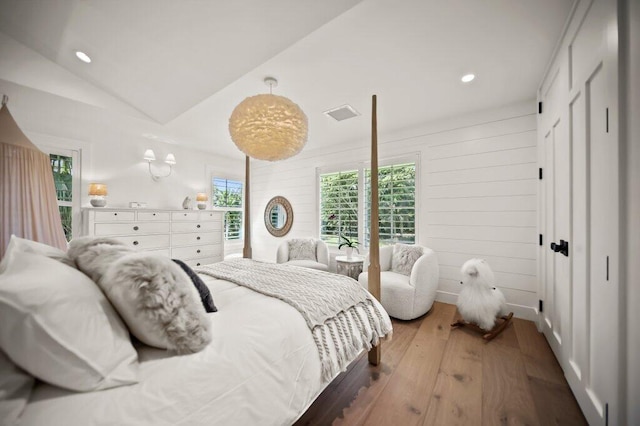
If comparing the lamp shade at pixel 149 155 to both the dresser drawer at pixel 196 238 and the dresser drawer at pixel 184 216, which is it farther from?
the dresser drawer at pixel 196 238

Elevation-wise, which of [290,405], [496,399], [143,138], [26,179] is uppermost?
[143,138]

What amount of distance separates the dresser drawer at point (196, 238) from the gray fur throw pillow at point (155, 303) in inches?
121

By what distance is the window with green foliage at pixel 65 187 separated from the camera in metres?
2.98

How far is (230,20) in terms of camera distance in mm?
1578

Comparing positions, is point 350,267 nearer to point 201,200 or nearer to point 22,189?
point 201,200

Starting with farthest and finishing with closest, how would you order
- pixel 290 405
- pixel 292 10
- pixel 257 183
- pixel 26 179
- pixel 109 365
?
pixel 257 183 → pixel 292 10 → pixel 26 179 → pixel 290 405 → pixel 109 365

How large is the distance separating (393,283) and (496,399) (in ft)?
4.19

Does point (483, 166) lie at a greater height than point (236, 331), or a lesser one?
greater

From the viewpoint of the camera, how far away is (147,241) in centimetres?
340

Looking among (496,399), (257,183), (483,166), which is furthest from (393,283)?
(257,183)

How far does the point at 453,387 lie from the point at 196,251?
3.86 metres

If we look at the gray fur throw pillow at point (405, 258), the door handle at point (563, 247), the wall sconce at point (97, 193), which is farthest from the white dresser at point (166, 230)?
the door handle at point (563, 247)

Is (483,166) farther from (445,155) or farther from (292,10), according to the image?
(292,10)

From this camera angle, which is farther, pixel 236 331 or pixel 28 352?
pixel 236 331
